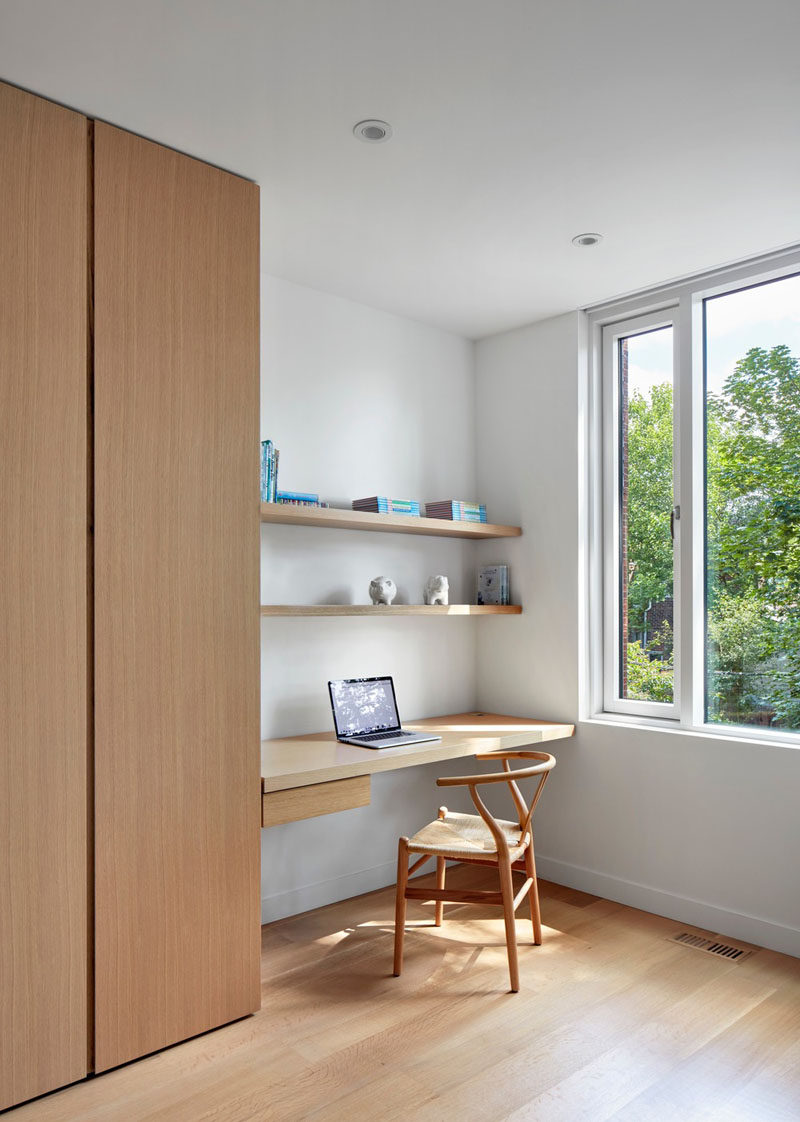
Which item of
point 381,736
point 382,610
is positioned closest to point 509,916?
point 381,736

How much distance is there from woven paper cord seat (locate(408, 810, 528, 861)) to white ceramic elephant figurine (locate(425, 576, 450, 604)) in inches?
40.0

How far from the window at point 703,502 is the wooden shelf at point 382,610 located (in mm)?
478

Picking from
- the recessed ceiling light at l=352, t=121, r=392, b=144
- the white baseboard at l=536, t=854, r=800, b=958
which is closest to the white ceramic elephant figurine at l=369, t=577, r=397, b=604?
the white baseboard at l=536, t=854, r=800, b=958

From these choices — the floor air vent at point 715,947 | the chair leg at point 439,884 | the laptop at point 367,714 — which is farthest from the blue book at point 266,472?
the floor air vent at point 715,947

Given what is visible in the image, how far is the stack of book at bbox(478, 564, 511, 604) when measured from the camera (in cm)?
403

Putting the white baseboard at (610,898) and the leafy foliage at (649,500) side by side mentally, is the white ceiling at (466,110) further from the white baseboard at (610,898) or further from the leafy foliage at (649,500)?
the white baseboard at (610,898)

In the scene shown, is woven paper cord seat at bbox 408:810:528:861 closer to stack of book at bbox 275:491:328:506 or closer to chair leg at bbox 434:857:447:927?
chair leg at bbox 434:857:447:927

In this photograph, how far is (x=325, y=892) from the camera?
3521 millimetres

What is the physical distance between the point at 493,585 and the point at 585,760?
3.07ft

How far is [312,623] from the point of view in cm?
351

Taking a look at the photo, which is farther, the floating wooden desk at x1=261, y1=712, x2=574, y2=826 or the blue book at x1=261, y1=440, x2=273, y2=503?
the blue book at x1=261, y1=440, x2=273, y2=503

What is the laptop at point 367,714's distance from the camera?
330 centimetres

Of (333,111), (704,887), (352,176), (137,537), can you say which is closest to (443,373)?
(352,176)

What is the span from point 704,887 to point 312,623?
1.91 metres
